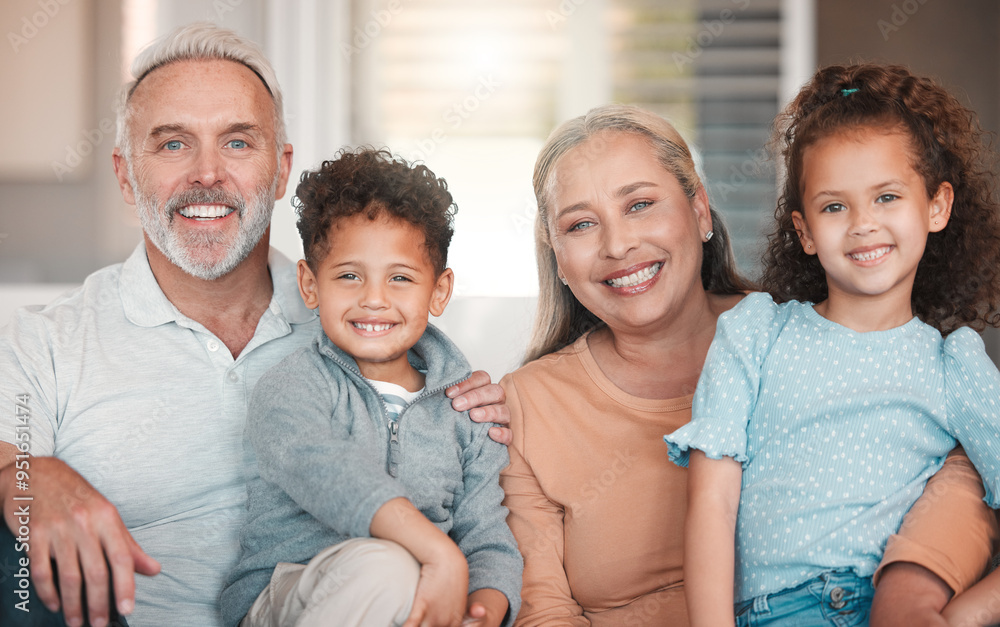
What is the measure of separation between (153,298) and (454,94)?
197cm

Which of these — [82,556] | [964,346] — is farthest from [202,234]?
[964,346]

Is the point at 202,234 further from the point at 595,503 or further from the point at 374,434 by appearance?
the point at 595,503

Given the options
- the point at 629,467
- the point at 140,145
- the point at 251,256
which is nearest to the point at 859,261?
the point at 629,467

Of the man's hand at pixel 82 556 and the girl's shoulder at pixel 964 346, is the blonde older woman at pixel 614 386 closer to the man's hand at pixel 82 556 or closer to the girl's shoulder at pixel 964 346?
the girl's shoulder at pixel 964 346

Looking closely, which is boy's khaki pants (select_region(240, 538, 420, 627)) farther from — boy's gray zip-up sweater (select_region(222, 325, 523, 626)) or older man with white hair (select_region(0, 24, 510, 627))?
older man with white hair (select_region(0, 24, 510, 627))

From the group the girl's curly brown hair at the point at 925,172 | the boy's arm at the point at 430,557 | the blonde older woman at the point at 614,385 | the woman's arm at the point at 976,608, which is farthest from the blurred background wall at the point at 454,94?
the woman's arm at the point at 976,608

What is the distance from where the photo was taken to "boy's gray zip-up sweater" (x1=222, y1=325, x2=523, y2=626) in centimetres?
136

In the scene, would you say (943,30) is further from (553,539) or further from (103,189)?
(103,189)

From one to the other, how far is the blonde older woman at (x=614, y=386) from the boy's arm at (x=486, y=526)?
85 mm

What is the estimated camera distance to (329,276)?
1554mm

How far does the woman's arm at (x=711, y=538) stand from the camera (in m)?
1.30

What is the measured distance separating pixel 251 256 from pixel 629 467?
38.8 inches

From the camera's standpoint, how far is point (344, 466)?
1335 mm

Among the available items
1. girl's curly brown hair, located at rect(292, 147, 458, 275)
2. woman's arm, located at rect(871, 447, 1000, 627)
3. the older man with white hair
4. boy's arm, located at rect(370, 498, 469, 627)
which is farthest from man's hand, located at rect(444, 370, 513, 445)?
woman's arm, located at rect(871, 447, 1000, 627)
